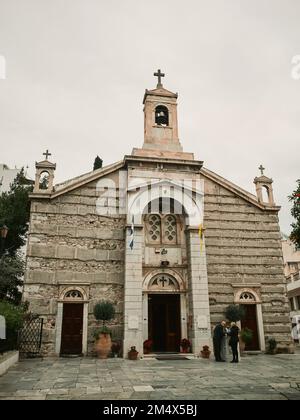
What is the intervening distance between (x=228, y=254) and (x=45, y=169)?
36.9 feet

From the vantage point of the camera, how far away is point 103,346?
51.9ft

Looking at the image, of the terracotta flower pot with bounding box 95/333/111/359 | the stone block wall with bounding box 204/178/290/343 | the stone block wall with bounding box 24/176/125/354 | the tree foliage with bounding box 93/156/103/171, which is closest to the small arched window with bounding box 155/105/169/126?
the stone block wall with bounding box 204/178/290/343

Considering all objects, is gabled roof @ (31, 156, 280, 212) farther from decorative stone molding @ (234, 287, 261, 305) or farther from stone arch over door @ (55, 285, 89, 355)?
decorative stone molding @ (234, 287, 261, 305)

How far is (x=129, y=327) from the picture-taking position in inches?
637

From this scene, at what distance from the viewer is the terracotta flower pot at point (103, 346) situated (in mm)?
15781

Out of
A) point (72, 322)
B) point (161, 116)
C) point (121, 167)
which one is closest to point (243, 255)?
point (121, 167)

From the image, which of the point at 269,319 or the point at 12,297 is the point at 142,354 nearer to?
the point at 269,319

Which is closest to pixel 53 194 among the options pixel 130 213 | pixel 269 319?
pixel 130 213

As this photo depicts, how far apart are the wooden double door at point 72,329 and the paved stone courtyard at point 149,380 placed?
2.12 meters

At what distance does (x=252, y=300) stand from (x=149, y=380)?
34.7ft

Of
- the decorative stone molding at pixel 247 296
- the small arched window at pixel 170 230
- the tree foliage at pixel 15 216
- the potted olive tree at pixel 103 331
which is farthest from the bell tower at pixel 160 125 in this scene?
the tree foliage at pixel 15 216

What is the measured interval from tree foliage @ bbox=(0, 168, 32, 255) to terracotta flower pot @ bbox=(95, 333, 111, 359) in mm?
10920

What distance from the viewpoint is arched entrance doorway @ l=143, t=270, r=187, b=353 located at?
17.6 meters
